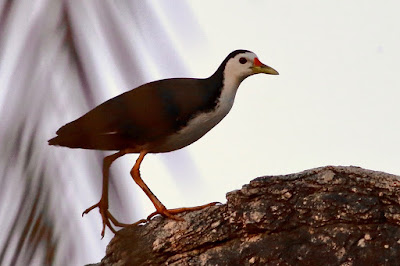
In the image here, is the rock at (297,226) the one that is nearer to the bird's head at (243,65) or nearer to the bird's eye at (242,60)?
the bird's head at (243,65)

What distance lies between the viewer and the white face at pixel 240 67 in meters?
5.73

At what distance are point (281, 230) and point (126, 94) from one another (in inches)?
140

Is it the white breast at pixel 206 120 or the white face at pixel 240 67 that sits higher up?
the white face at pixel 240 67

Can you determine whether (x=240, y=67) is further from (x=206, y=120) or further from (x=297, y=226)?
(x=297, y=226)

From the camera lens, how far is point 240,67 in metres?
5.89

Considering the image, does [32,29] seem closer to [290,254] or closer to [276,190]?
[290,254]

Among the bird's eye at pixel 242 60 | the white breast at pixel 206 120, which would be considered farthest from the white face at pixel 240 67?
the white breast at pixel 206 120

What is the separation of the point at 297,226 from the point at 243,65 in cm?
209

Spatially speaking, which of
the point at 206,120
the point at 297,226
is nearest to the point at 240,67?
the point at 206,120

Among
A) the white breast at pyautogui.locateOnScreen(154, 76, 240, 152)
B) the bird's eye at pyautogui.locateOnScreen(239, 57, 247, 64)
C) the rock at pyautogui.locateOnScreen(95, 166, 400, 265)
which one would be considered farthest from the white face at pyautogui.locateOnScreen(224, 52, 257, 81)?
the rock at pyautogui.locateOnScreen(95, 166, 400, 265)

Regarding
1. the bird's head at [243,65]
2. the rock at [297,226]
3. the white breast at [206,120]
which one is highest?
the bird's head at [243,65]

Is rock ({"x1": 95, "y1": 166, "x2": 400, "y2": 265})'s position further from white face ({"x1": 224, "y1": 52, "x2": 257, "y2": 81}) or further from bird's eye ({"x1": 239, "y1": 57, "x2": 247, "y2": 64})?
bird's eye ({"x1": 239, "y1": 57, "x2": 247, "y2": 64})

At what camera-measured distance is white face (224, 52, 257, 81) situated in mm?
5734

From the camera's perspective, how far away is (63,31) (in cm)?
62
